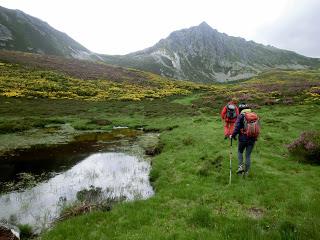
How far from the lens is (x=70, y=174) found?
19688 millimetres

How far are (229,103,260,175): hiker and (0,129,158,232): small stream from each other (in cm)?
523

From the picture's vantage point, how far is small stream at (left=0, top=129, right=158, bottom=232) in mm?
14195

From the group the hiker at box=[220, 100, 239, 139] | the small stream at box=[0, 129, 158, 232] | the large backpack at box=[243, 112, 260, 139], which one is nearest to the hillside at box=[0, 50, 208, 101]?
the small stream at box=[0, 129, 158, 232]

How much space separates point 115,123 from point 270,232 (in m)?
31.7

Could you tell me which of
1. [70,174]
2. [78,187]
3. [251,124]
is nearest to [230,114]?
[251,124]

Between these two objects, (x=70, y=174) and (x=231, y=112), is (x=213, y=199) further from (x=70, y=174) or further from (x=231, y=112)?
(x=70, y=174)

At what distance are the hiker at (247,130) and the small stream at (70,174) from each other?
5.23 metres

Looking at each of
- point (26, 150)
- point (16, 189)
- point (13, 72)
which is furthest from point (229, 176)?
point (13, 72)

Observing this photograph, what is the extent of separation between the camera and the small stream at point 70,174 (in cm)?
1420

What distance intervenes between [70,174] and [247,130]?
1134 cm

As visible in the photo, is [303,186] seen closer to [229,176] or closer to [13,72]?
[229,176]

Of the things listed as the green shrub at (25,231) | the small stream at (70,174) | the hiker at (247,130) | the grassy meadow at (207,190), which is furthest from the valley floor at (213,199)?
the small stream at (70,174)

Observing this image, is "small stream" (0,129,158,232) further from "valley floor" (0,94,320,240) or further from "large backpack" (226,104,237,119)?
"large backpack" (226,104,237,119)

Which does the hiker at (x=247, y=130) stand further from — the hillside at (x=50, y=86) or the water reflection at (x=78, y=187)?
the hillside at (x=50, y=86)
